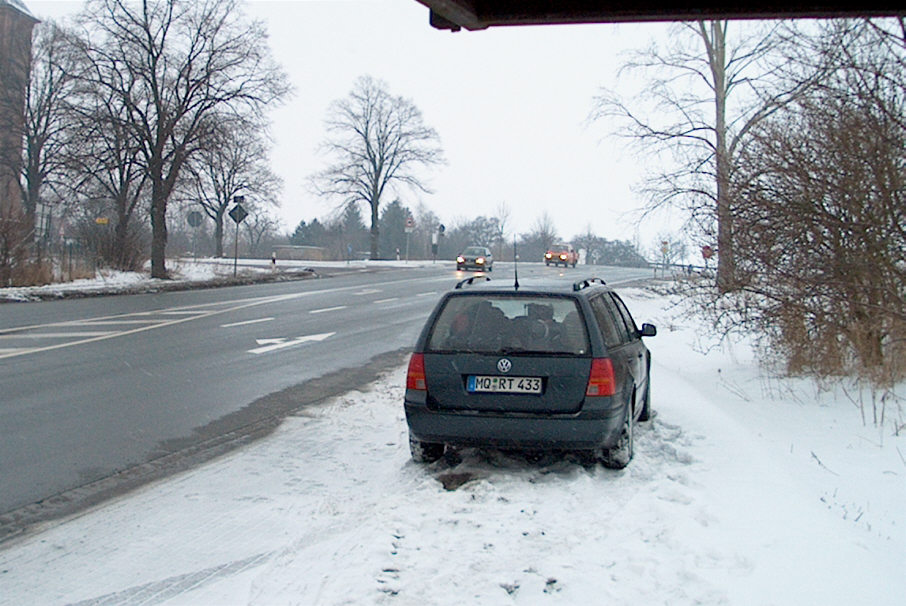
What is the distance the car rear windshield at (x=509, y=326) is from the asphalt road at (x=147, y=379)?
8.13 ft

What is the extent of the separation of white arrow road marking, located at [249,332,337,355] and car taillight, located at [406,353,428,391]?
7.24 metres

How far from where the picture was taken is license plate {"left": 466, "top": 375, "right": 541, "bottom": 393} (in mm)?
5668

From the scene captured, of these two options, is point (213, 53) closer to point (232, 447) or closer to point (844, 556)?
point (232, 447)

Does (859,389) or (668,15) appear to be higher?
(668,15)

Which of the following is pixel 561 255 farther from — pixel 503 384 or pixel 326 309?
pixel 503 384

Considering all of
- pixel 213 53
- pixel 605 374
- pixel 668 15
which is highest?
pixel 213 53

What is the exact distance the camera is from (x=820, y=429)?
7078 mm

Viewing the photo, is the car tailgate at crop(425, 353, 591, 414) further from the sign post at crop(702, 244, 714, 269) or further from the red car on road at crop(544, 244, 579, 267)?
the red car on road at crop(544, 244, 579, 267)

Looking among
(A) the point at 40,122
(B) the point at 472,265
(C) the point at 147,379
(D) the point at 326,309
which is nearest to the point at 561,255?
(B) the point at 472,265

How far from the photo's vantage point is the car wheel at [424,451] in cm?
607

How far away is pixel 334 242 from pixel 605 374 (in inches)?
4524

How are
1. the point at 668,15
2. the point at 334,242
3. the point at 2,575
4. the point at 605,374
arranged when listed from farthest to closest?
the point at 334,242 → the point at 668,15 → the point at 605,374 → the point at 2,575

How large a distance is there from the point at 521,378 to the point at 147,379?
6.19 m

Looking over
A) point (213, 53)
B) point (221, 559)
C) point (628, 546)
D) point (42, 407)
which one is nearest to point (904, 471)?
point (628, 546)
